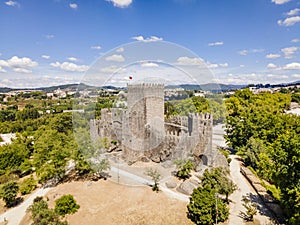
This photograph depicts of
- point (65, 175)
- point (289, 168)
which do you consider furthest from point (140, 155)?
point (289, 168)

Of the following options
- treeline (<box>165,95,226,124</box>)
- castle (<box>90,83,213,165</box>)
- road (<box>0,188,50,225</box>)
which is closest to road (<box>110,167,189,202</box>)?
castle (<box>90,83,213,165</box>)

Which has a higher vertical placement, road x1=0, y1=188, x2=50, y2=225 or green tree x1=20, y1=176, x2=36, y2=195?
green tree x1=20, y1=176, x2=36, y2=195

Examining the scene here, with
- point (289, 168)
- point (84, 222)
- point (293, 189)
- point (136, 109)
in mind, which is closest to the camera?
point (293, 189)

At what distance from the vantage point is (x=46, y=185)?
54.4 feet

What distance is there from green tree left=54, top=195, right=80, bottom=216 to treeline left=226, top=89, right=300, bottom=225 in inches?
456

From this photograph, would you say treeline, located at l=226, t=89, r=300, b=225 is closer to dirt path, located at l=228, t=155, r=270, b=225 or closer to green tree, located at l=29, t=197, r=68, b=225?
dirt path, located at l=228, t=155, r=270, b=225

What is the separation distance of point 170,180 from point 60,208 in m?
7.94

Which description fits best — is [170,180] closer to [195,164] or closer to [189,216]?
[195,164]

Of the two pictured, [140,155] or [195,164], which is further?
[140,155]

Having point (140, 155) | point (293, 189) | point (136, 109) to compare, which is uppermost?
point (136, 109)

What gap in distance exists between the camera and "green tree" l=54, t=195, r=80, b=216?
12.0 meters

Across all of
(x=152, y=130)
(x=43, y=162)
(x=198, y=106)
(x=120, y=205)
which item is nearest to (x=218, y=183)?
(x=120, y=205)

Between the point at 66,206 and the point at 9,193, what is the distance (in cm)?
479

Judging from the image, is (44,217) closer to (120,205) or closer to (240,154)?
(120,205)
